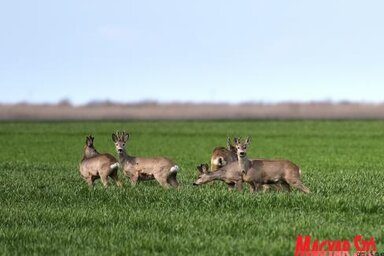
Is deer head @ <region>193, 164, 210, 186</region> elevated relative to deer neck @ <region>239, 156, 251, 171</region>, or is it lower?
lower

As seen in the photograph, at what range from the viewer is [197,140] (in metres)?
60.2

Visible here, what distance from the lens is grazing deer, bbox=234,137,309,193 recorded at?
19.8 metres

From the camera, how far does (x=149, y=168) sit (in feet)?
70.1

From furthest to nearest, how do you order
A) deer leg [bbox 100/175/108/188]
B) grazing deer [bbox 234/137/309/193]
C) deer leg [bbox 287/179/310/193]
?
deer leg [bbox 100/175/108/188] < deer leg [bbox 287/179/310/193] < grazing deer [bbox 234/137/309/193]

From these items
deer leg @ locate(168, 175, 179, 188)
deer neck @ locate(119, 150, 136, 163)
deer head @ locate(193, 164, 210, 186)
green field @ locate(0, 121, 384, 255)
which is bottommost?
green field @ locate(0, 121, 384, 255)

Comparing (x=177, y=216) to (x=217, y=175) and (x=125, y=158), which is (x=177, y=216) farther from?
(x=125, y=158)

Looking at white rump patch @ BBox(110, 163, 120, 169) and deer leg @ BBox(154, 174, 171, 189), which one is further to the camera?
white rump patch @ BBox(110, 163, 120, 169)

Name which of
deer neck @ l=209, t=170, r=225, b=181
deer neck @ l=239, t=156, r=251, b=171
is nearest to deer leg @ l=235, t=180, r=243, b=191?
deer neck @ l=209, t=170, r=225, b=181

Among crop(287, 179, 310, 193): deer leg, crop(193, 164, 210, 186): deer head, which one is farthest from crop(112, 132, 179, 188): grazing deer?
crop(287, 179, 310, 193): deer leg

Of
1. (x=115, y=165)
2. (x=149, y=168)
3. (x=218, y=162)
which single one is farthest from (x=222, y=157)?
(x=115, y=165)

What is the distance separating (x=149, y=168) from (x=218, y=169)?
6.11 ft

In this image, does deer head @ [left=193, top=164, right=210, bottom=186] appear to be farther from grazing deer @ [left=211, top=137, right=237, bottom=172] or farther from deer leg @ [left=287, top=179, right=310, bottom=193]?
deer leg @ [left=287, top=179, right=310, bottom=193]

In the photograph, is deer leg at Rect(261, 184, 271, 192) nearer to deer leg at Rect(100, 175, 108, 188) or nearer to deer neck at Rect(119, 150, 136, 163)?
deer neck at Rect(119, 150, 136, 163)

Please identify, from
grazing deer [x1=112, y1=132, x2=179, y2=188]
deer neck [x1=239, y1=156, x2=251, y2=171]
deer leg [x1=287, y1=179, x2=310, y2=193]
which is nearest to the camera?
deer leg [x1=287, y1=179, x2=310, y2=193]
